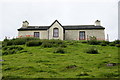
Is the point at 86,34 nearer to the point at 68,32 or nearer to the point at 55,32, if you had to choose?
the point at 68,32

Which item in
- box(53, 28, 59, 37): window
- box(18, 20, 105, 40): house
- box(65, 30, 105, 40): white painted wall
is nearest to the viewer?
box(53, 28, 59, 37): window

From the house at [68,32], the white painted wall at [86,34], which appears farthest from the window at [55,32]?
the white painted wall at [86,34]

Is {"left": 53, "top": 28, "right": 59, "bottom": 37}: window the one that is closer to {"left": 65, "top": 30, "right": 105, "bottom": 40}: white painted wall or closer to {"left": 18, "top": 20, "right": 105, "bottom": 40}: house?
{"left": 18, "top": 20, "right": 105, "bottom": 40}: house

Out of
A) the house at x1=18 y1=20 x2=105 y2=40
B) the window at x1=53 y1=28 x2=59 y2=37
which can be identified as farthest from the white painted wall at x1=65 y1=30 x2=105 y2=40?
the window at x1=53 y1=28 x2=59 y2=37

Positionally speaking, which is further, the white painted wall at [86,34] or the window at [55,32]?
the white painted wall at [86,34]

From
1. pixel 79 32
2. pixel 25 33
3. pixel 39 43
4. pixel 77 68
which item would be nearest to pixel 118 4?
pixel 77 68

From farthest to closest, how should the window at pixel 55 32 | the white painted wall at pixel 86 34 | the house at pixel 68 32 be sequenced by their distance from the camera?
the white painted wall at pixel 86 34
the house at pixel 68 32
the window at pixel 55 32

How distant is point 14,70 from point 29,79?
7.29 feet

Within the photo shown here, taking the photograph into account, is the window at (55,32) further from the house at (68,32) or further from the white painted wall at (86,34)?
the white painted wall at (86,34)

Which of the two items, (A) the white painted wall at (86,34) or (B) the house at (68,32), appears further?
(A) the white painted wall at (86,34)

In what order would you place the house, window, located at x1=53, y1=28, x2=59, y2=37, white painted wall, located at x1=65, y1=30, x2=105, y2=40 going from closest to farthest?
window, located at x1=53, y1=28, x2=59, y2=37, the house, white painted wall, located at x1=65, y1=30, x2=105, y2=40

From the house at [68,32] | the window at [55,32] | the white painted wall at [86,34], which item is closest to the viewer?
the window at [55,32]

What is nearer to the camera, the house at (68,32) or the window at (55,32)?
the window at (55,32)

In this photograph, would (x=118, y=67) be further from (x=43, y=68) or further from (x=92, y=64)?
(x=43, y=68)
